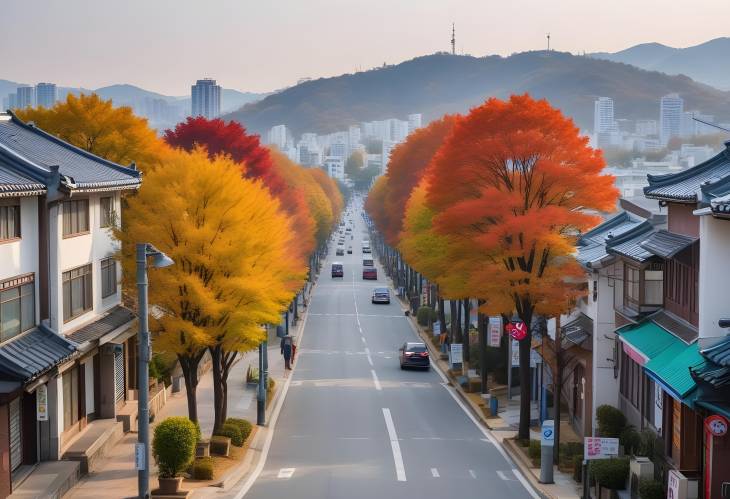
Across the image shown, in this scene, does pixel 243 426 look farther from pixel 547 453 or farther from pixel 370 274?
pixel 370 274

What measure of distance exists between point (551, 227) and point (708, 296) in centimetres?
1367

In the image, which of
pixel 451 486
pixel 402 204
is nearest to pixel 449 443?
pixel 451 486

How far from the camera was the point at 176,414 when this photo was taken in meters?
38.9

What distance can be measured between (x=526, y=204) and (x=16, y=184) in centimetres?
1953

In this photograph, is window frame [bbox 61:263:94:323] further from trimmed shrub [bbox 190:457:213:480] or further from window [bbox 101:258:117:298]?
trimmed shrub [bbox 190:457:213:480]

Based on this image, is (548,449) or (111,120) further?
(111,120)

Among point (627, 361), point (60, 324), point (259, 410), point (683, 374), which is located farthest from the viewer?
point (259, 410)

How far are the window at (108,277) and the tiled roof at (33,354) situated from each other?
7.45 metres

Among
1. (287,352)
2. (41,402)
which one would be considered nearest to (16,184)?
(41,402)

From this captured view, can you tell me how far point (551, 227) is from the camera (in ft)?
120

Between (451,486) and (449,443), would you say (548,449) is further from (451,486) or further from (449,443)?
(449,443)

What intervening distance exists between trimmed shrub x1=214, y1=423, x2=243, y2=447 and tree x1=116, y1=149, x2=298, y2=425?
157 cm

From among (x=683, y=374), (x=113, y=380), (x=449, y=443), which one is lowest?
(x=449, y=443)

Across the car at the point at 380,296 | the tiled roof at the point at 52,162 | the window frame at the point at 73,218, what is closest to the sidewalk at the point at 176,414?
the window frame at the point at 73,218
